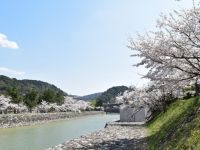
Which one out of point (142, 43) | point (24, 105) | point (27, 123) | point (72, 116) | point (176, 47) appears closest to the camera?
point (176, 47)

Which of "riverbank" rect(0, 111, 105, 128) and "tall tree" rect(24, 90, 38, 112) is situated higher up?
"tall tree" rect(24, 90, 38, 112)

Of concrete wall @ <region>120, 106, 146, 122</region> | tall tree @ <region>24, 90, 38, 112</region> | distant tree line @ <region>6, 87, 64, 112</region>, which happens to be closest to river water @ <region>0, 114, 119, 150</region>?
concrete wall @ <region>120, 106, 146, 122</region>

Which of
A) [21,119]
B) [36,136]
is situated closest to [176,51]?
[36,136]

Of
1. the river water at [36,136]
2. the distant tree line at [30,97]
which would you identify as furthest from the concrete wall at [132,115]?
the distant tree line at [30,97]

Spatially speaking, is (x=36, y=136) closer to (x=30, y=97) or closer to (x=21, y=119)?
(x=21, y=119)

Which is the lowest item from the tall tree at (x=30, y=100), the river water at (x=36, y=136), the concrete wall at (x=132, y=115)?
the river water at (x=36, y=136)

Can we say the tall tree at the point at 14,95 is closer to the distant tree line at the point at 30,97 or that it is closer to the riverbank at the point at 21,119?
the distant tree line at the point at 30,97

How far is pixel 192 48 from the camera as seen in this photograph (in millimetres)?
10742

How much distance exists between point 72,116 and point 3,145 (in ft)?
181

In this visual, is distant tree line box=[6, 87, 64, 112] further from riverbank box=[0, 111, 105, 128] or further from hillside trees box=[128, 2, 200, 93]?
hillside trees box=[128, 2, 200, 93]

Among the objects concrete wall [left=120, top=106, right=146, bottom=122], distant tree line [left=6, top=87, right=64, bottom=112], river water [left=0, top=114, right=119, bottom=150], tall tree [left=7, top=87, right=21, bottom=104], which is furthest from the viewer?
distant tree line [left=6, top=87, right=64, bottom=112]

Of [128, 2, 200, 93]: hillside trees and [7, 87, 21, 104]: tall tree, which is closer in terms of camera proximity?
[128, 2, 200, 93]: hillside trees

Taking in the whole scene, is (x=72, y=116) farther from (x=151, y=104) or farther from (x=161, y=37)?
(x=161, y=37)

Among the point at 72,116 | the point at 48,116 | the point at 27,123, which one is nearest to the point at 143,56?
the point at 27,123
